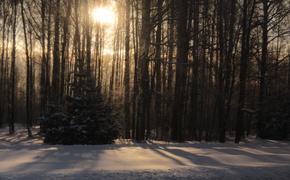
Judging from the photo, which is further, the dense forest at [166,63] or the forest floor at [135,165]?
the dense forest at [166,63]

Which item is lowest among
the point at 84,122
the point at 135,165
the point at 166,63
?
the point at 135,165

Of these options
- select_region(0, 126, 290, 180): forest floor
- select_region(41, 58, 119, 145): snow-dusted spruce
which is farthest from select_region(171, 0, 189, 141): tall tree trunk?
select_region(0, 126, 290, 180): forest floor

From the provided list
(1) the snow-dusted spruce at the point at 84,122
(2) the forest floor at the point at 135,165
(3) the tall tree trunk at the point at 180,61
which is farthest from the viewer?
(3) the tall tree trunk at the point at 180,61

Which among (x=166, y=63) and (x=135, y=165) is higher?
(x=166, y=63)

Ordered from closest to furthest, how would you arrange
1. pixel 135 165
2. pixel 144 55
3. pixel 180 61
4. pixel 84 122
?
pixel 135 165 → pixel 84 122 → pixel 144 55 → pixel 180 61

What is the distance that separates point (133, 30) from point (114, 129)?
773 cm

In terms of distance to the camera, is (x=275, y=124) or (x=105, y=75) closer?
(x=275, y=124)

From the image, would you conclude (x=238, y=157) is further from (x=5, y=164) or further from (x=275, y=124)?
(x=275, y=124)

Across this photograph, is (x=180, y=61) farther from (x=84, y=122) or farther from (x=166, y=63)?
(x=84, y=122)

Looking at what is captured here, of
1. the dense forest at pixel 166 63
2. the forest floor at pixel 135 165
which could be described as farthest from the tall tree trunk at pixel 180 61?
the forest floor at pixel 135 165

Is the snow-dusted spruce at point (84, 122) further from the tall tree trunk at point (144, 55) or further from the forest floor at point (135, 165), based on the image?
the forest floor at point (135, 165)

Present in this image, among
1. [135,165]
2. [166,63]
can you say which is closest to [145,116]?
[166,63]

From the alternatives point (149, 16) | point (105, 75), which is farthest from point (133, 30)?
point (105, 75)

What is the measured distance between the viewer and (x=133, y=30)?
19.6 metres
